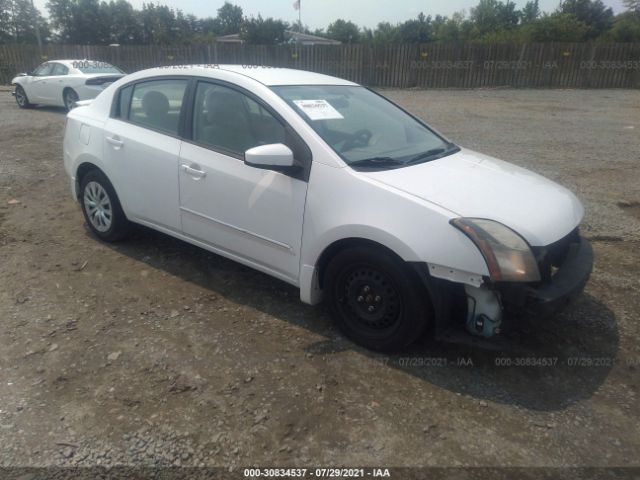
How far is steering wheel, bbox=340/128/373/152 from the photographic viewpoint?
3331mm

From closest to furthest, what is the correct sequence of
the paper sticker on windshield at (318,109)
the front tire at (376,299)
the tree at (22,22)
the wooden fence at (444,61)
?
the front tire at (376,299), the paper sticker on windshield at (318,109), the wooden fence at (444,61), the tree at (22,22)

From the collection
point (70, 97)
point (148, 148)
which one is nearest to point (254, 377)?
point (148, 148)

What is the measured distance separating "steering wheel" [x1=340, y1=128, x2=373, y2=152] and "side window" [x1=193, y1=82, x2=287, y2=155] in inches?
16.6

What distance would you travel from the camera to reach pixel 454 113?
1424cm

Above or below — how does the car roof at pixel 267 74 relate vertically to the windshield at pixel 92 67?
above

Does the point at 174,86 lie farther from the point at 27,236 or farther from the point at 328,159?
the point at 27,236

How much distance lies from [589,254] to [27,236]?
4.98 meters

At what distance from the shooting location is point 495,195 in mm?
3043

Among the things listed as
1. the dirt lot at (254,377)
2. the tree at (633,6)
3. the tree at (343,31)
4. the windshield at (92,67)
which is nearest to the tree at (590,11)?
the tree at (633,6)

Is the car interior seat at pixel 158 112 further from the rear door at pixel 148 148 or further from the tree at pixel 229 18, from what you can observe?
the tree at pixel 229 18

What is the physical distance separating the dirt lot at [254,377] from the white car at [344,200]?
0.35 metres

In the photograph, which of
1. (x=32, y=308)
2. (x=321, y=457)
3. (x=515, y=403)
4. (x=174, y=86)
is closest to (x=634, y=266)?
(x=515, y=403)

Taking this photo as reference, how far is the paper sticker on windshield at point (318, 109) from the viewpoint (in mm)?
3418

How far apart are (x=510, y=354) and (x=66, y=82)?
44.4 ft
